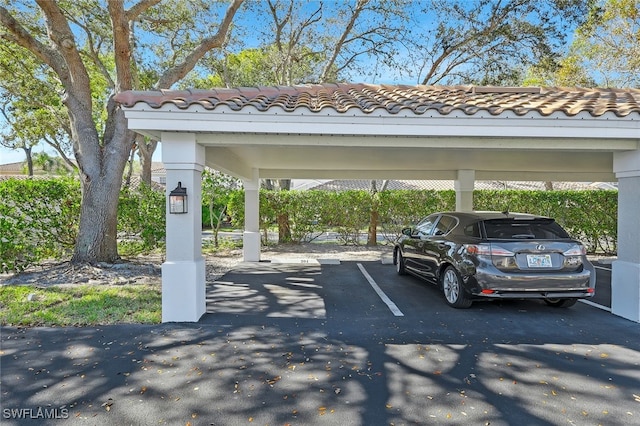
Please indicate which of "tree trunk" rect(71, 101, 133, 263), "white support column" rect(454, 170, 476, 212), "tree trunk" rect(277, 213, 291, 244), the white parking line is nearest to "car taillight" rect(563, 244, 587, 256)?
the white parking line

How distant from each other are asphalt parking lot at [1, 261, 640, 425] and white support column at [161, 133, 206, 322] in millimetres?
270

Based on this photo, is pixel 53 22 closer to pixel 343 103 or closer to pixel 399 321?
pixel 343 103

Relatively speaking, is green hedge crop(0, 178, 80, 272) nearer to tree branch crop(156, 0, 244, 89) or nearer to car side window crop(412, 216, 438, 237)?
tree branch crop(156, 0, 244, 89)

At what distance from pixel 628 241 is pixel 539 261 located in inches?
54.9

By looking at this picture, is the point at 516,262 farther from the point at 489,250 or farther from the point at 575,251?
the point at 575,251

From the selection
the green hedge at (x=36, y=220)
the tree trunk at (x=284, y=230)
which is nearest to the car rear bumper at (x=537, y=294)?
the green hedge at (x=36, y=220)

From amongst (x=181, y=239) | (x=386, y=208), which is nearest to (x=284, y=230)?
(x=386, y=208)

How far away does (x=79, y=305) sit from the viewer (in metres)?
5.86

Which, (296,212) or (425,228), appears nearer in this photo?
(425,228)

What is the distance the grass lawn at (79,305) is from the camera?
17.1 ft

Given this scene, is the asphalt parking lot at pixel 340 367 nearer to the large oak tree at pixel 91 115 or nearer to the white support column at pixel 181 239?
the white support column at pixel 181 239

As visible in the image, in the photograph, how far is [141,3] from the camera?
27.7ft

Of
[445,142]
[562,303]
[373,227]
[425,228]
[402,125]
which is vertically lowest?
[562,303]

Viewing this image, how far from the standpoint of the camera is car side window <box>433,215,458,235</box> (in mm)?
6473
